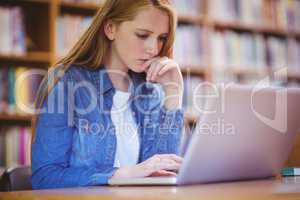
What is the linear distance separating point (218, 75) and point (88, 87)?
6.05 ft

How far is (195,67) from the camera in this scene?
314cm

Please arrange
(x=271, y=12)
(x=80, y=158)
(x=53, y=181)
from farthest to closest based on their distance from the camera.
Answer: (x=271, y=12), (x=80, y=158), (x=53, y=181)

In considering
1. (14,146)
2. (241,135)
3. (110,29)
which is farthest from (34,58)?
(241,135)

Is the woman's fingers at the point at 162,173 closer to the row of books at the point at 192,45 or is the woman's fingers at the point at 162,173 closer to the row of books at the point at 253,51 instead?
the row of books at the point at 192,45

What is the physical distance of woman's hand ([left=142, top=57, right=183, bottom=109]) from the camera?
1494 millimetres

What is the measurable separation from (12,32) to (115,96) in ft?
4.02

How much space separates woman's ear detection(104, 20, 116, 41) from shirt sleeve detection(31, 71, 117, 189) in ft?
0.91

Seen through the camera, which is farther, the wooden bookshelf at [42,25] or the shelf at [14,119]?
the wooden bookshelf at [42,25]

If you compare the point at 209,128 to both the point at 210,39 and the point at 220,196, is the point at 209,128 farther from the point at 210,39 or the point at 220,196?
the point at 210,39

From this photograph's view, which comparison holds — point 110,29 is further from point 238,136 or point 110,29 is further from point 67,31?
point 67,31

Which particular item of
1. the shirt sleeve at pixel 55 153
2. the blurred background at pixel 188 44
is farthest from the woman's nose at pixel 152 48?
the blurred background at pixel 188 44

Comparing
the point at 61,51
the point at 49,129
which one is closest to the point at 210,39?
the point at 61,51

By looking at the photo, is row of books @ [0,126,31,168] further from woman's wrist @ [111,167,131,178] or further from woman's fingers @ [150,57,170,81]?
woman's wrist @ [111,167,131,178]

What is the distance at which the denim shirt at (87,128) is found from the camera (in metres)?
1.25
